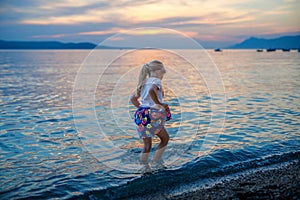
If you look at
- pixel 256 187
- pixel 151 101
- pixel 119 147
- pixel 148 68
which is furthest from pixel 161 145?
pixel 256 187

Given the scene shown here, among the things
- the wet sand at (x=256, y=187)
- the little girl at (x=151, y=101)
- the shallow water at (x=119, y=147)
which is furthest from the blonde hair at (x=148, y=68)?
the wet sand at (x=256, y=187)

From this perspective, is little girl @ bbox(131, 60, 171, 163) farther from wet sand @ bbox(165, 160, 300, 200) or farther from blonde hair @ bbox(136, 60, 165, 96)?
wet sand @ bbox(165, 160, 300, 200)

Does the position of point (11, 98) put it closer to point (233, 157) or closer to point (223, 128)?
point (223, 128)

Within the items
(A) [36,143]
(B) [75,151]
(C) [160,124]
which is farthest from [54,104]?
(C) [160,124]

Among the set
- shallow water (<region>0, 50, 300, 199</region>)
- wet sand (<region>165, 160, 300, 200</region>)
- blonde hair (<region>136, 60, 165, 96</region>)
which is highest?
blonde hair (<region>136, 60, 165, 96</region>)

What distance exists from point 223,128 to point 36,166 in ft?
22.7

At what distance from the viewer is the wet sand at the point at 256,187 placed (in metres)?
5.52

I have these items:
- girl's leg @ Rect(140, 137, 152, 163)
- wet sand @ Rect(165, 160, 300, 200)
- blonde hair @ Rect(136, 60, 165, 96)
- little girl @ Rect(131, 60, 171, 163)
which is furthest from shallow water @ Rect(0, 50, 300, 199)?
blonde hair @ Rect(136, 60, 165, 96)

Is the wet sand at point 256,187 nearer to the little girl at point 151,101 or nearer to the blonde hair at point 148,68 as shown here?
the little girl at point 151,101

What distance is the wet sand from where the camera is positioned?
552 cm

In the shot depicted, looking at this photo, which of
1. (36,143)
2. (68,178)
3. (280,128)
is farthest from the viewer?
(280,128)

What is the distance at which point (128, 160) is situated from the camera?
27.2ft

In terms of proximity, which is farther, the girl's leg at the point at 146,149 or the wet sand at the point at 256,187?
the girl's leg at the point at 146,149

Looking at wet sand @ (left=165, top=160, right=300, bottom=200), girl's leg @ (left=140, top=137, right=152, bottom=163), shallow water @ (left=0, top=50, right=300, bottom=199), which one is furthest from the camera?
girl's leg @ (left=140, top=137, right=152, bottom=163)
